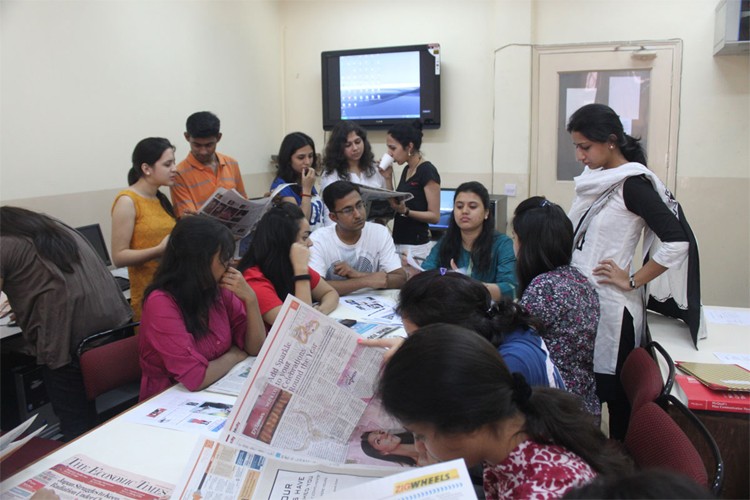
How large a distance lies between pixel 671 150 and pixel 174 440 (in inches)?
166

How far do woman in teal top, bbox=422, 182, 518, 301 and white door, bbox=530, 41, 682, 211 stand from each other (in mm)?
2185

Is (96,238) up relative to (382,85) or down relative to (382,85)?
down

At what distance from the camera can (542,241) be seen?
182 centimetres

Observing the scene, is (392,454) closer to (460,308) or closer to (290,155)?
(460,308)

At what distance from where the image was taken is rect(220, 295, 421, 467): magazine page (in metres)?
1.15

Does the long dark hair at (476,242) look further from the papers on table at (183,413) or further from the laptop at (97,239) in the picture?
the laptop at (97,239)

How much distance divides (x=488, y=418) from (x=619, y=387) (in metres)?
1.46

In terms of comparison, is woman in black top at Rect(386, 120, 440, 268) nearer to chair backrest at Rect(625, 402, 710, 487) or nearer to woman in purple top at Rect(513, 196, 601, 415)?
woman in purple top at Rect(513, 196, 601, 415)

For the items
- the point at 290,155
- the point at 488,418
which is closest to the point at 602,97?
the point at 290,155

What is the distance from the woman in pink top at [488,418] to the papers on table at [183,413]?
0.68 meters

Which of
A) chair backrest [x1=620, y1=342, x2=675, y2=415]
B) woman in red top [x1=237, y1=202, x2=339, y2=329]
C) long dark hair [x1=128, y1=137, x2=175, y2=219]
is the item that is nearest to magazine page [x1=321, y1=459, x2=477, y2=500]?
chair backrest [x1=620, y1=342, x2=675, y2=415]

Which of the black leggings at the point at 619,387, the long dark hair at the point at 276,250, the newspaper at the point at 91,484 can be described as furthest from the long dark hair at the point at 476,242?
the newspaper at the point at 91,484

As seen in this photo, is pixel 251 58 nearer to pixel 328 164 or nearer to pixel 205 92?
pixel 205 92

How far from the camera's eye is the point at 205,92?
4086 mm
